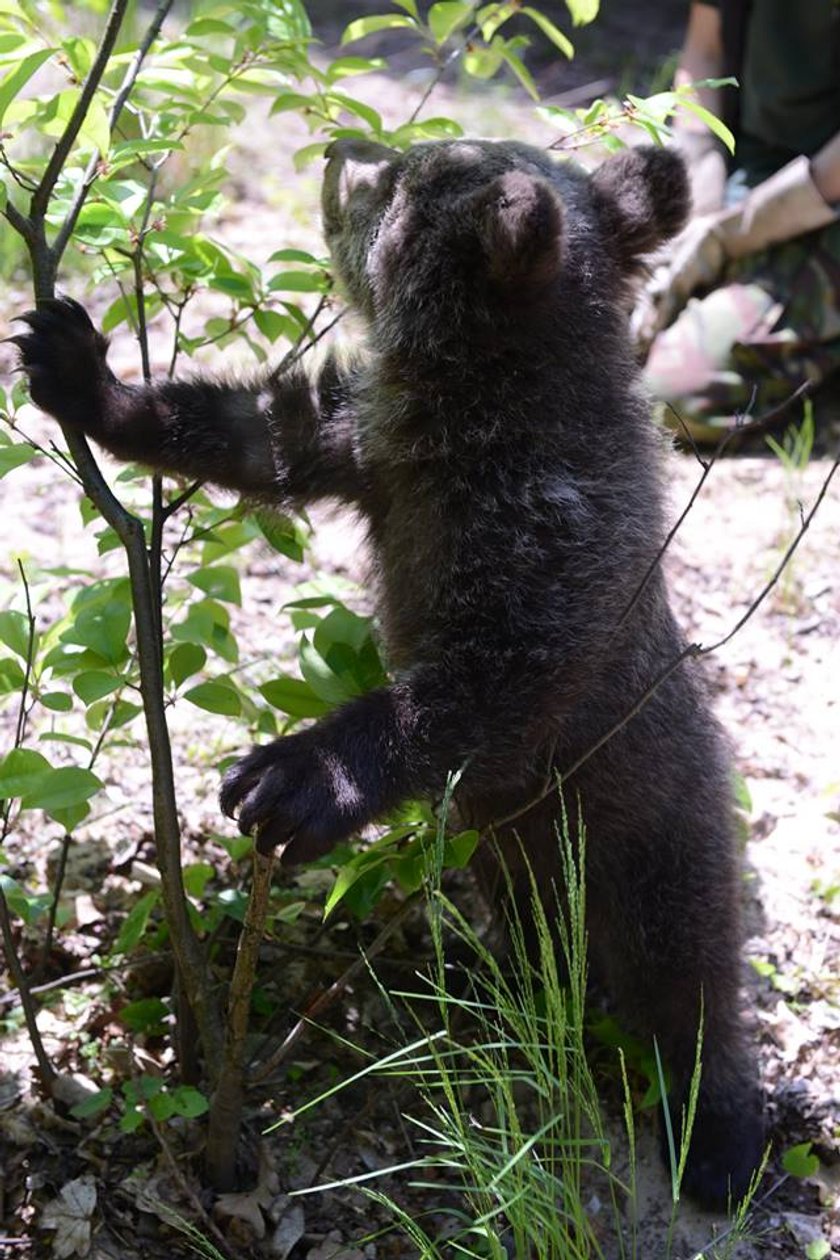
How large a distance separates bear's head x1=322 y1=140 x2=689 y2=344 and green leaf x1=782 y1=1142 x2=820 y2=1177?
2.01 m

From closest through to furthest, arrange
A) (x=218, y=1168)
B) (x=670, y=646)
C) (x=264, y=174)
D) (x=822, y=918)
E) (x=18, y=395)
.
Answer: (x=18, y=395) < (x=218, y=1168) < (x=670, y=646) < (x=822, y=918) < (x=264, y=174)

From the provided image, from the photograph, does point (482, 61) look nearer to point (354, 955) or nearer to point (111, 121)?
point (111, 121)

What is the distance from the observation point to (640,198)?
9.97ft

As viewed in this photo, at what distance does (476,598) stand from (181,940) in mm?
889

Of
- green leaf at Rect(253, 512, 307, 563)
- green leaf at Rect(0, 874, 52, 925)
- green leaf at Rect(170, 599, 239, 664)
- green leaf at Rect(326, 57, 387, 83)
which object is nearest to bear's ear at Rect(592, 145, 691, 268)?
green leaf at Rect(326, 57, 387, 83)

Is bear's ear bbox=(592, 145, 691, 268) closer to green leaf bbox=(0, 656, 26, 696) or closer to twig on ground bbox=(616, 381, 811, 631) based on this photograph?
twig on ground bbox=(616, 381, 811, 631)

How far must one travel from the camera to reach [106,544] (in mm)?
2688

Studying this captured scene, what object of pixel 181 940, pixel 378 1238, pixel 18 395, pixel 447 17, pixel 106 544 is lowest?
pixel 378 1238

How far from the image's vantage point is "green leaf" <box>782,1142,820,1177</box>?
123 inches

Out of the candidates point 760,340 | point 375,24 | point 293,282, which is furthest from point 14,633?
point 760,340

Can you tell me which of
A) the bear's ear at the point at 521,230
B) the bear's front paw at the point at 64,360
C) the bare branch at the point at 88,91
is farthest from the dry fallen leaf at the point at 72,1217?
the bear's ear at the point at 521,230

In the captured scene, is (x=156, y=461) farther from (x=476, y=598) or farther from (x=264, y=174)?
(x=264, y=174)

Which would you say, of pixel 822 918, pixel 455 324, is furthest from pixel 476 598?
pixel 822 918

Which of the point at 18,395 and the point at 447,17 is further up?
the point at 447,17
